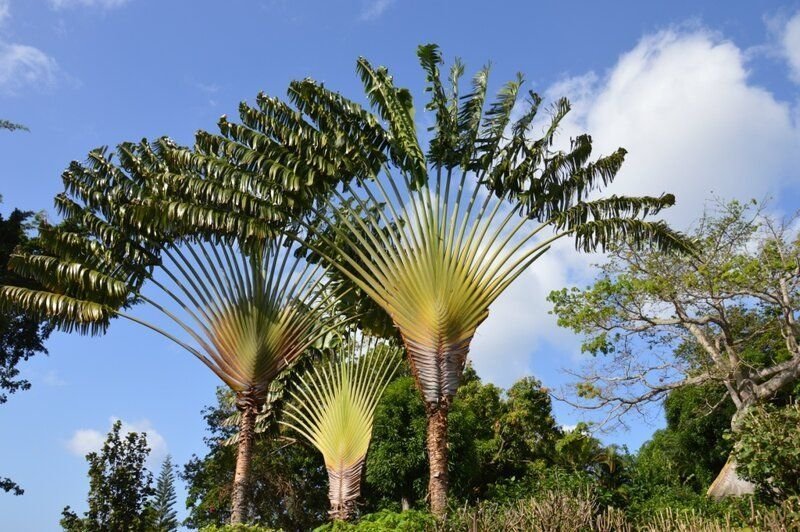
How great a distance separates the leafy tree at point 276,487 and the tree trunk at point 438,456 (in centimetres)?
1228

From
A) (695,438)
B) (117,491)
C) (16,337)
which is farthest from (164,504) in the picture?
(695,438)

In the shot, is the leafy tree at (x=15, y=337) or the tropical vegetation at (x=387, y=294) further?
the leafy tree at (x=15, y=337)

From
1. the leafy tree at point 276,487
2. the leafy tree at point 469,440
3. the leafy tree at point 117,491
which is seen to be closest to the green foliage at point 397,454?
the leafy tree at point 469,440

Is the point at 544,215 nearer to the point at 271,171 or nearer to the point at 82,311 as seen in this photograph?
the point at 271,171

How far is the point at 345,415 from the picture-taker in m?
16.5

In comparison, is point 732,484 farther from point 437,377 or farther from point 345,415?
point 437,377

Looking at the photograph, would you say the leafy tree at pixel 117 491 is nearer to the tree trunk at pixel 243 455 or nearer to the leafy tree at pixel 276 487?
the tree trunk at pixel 243 455

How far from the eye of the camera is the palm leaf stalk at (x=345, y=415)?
16281 millimetres

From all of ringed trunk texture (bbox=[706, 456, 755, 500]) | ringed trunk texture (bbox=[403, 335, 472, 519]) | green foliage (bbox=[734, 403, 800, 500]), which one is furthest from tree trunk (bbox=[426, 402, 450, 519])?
ringed trunk texture (bbox=[706, 456, 755, 500])

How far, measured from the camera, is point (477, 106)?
517 inches

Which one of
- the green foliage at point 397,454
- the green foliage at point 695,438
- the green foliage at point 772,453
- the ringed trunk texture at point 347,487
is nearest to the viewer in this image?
the green foliage at point 772,453

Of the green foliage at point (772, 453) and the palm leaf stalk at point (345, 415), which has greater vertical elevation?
the palm leaf stalk at point (345, 415)

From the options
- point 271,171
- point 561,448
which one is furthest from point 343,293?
point 561,448

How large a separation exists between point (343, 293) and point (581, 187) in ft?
18.7
